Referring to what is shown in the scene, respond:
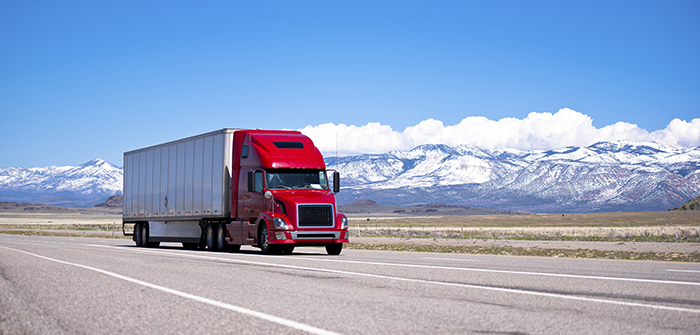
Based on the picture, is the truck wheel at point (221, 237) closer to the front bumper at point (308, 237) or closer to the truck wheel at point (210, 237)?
the truck wheel at point (210, 237)

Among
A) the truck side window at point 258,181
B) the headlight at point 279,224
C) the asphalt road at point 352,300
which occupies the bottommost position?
the asphalt road at point 352,300

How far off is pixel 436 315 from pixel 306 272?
668 centimetres

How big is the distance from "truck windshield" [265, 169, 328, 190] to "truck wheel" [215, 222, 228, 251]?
3.57 m

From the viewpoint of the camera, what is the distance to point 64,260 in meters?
19.3

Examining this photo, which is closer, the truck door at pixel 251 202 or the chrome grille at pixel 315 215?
the chrome grille at pixel 315 215

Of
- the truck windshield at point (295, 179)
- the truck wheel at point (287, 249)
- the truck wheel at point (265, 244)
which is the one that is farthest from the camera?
the truck windshield at point (295, 179)

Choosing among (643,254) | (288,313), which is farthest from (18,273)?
(643,254)

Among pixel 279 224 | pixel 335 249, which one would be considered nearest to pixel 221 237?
pixel 279 224

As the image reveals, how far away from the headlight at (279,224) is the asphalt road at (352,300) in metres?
6.85

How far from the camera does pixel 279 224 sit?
2297 centimetres

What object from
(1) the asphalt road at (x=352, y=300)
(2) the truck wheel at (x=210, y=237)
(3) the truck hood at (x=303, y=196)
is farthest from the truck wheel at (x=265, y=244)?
(1) the asphalt road at (x=352, y=300)

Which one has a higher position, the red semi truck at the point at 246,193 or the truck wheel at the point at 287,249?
the red semi truck at the point at 246,193

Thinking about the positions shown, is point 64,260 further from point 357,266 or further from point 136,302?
point 136,302

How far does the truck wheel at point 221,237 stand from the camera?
2653 centimetres
